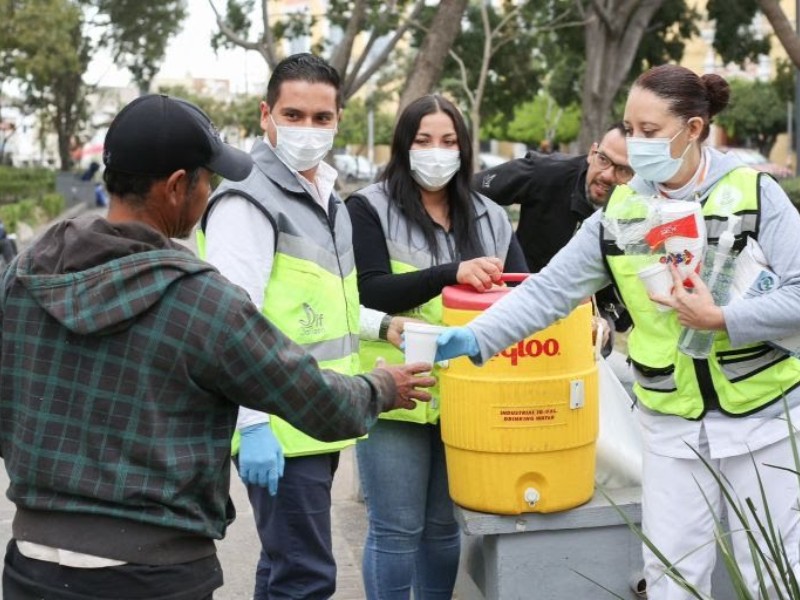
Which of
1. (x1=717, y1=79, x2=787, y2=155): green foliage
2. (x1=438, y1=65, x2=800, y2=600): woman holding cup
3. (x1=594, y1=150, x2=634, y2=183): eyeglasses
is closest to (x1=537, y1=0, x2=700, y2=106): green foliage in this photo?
(x1=594, y1=150, x2=634, y2=183): eyeglasses

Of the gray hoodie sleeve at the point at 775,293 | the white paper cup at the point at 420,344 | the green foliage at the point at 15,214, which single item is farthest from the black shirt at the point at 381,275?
the green foliage at the point at 15,214

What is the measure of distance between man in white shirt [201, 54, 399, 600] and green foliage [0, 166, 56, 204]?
88.8 ft

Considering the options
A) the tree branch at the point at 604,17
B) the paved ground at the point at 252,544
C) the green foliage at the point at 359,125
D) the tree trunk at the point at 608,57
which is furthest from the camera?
the green foliage at the point at 359,125

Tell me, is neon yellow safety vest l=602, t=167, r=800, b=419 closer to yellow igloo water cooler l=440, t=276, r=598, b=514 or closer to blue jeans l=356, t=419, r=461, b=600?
yellow igloo water cooler l=440, t=276, r=598, b=514

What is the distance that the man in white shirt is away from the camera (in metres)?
3.37

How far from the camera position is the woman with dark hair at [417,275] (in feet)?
12.9

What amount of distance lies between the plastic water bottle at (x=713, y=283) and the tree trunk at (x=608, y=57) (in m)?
14.9

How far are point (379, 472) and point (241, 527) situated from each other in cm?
221

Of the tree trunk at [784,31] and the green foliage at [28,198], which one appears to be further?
the green foliage at [28,198]

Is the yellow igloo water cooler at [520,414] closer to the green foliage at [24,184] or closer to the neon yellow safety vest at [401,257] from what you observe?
the neon yellow safety vest at [401,257]

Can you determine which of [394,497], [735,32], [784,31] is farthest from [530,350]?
[735,32]

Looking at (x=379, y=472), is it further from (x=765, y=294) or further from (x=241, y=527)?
(x=241, y=527)

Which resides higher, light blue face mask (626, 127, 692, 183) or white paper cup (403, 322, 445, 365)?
light blue face mask (626, 127, 692, 183)

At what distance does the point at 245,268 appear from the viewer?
3.36 m
